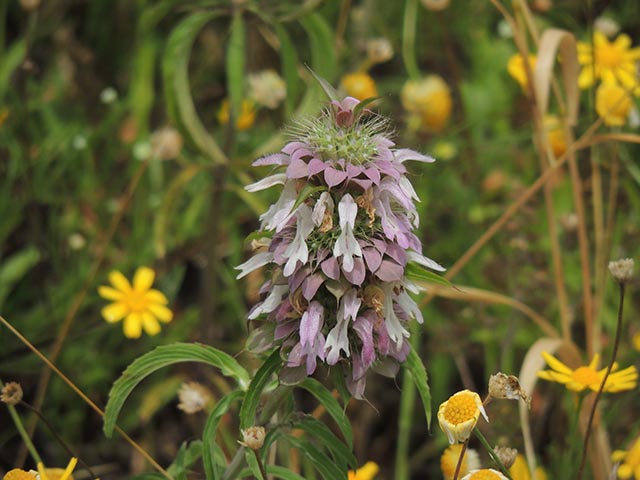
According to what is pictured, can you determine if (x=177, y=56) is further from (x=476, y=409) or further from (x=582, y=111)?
(x=582, y=111)

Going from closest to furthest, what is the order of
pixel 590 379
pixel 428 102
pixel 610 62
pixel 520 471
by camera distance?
pixel 590 379 → pixel 520 471 → pixel 610 62 → pixel 428 102

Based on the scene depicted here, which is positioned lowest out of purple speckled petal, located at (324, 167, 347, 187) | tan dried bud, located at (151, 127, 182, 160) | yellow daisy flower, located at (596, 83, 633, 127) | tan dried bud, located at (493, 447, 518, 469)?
tan dried bud, located at (151, 127, 182, 160)

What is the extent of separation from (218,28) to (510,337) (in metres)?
1.78

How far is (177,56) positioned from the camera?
6.21 feet

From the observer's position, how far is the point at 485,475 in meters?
1.14

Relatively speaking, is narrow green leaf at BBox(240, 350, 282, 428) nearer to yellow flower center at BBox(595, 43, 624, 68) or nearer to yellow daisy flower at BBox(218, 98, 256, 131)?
yellow daisy flower at BBox(218, 98, 256, 131)

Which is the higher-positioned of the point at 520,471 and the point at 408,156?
the point at 408,156

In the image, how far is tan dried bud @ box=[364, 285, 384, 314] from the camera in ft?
3.58

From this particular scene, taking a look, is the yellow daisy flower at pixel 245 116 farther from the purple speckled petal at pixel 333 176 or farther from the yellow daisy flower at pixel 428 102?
the purple speckled petal at pixel 333 176

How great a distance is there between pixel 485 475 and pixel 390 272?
0.31 m

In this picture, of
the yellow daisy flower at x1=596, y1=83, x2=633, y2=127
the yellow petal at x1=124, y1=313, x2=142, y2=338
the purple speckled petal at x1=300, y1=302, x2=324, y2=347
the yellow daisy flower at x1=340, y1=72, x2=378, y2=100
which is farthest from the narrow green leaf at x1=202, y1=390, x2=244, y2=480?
the yellow daisy flower at x1=340, y1=72, x2=378, y2=100

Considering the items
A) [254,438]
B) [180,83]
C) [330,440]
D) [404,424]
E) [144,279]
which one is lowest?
[404,424]

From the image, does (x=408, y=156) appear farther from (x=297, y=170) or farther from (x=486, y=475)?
(x=486, y=475)

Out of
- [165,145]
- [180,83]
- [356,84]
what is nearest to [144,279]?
[180,83]
